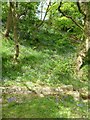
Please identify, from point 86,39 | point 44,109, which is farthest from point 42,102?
point 86,39

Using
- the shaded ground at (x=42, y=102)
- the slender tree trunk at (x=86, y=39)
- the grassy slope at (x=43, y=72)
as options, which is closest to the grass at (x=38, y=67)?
the grassy slope at (x=43, y=72)

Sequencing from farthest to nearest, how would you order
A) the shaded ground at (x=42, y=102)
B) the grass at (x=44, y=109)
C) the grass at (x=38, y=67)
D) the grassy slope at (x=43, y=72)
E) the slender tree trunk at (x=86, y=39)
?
the slender tree trunk at (x=86, y=39) < the grass at (x=38, y=67) < the grassy slope at (x=43, y=72) < the shaded ground at (x=42, y=102) < the grass at (x=44, y=109)

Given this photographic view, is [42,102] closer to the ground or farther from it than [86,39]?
closer to the ground

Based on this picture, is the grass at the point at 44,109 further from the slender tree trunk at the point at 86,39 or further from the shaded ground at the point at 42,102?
the slender tree trunk at the point at 86,39

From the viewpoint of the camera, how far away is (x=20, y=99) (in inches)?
617

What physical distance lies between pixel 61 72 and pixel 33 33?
9.44 meters

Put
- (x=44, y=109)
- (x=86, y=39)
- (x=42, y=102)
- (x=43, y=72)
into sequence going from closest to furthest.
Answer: (x=44, y=109) < (x=42, y=102) < (x=43, y=72) < (x=86, y=39)

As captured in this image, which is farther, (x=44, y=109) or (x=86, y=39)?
(x=86, y=39)

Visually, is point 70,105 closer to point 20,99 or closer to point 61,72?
point 20,99

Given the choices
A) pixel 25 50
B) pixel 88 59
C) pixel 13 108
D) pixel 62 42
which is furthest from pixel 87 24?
pixel 13 108

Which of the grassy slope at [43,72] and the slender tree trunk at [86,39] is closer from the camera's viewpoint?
the grassy slope at [43,72]

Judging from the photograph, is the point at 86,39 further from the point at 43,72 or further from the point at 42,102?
the point at 42,102

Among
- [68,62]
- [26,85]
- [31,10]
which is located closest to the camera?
[26,85]

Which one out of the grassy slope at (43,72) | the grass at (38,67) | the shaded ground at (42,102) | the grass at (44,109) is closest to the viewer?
the grass at (44,109)
